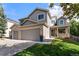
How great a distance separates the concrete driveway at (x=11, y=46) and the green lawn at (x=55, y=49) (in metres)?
0.09

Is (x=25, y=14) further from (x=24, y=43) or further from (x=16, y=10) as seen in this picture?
(x=24, y=43)

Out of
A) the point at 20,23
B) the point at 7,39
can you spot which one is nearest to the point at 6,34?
the point at 7,39

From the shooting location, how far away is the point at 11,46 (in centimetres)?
307

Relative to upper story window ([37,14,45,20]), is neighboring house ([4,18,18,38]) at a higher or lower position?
lower

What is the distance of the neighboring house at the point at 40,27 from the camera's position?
312cm

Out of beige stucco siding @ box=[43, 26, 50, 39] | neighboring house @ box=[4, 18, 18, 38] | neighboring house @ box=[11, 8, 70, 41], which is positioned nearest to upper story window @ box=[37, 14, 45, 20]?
neighboring house @ box=[11, 8, 70, 41]

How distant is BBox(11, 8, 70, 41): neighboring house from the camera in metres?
3.12

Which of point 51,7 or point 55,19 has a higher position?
point 51,7

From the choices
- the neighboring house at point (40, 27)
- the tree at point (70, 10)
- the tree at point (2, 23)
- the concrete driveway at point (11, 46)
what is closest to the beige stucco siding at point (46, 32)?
the neighboring house at point (40, 27)

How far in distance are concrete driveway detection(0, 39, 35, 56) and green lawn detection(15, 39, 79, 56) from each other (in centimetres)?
9

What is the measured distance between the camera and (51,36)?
3.12 m

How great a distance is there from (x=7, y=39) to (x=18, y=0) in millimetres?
709

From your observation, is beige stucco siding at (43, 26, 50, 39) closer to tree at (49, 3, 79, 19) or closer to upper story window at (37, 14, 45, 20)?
upper story window at (37, 14, 45, 20)

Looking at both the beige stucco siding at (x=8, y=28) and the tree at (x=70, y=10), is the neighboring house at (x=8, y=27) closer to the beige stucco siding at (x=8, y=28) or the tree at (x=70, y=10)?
the beige stucco siding at (x=8, y=28)
